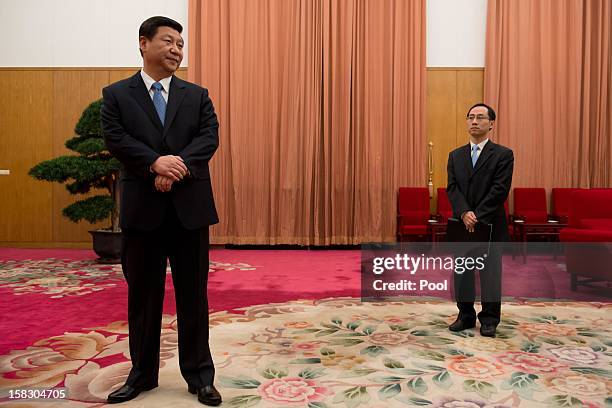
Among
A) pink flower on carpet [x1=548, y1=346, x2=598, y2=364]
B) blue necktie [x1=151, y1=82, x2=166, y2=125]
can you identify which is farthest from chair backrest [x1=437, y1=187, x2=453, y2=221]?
blue necktie [x1=151, y1=82, x2=166, y2=125]

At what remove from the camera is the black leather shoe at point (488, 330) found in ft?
11.1

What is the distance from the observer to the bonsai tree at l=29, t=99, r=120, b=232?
6176 mm

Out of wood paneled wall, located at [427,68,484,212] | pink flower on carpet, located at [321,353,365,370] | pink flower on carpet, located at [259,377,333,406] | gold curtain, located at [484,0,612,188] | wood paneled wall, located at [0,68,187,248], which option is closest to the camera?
pink flower on carpet, located at [259,377,333,406]

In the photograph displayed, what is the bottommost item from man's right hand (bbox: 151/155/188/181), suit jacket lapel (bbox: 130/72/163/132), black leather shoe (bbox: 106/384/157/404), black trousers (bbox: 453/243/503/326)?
black leather shoe (bbox: 106/384/157/404)

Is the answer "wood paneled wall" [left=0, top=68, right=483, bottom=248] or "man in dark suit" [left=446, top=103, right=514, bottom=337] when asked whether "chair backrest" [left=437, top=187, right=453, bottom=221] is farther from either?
"man in dark suit" [left=446, top=103, right=514, bottom=337]

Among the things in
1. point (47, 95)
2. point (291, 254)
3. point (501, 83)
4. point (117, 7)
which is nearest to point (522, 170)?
point (501, 83)

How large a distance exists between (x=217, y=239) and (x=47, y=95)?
3315 mm

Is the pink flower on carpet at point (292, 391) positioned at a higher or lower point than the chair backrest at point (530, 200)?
lower

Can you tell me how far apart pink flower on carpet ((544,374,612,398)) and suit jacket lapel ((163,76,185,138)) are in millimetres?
2138

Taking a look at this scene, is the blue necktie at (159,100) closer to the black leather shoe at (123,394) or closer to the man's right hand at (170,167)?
the man's right hand at (170,167)

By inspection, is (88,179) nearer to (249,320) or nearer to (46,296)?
(46,296)

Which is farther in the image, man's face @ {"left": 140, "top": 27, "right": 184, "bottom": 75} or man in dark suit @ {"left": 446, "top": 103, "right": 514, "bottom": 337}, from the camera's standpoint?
man in dark suit @ {"left": 446, "top": 103, "right": 514, "bottom": 337}

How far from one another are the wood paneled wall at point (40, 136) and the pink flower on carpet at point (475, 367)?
20.5ft

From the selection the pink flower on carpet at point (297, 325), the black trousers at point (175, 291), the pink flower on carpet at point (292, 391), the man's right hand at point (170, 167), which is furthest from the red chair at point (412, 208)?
the man's right hand at point (170, 167)
